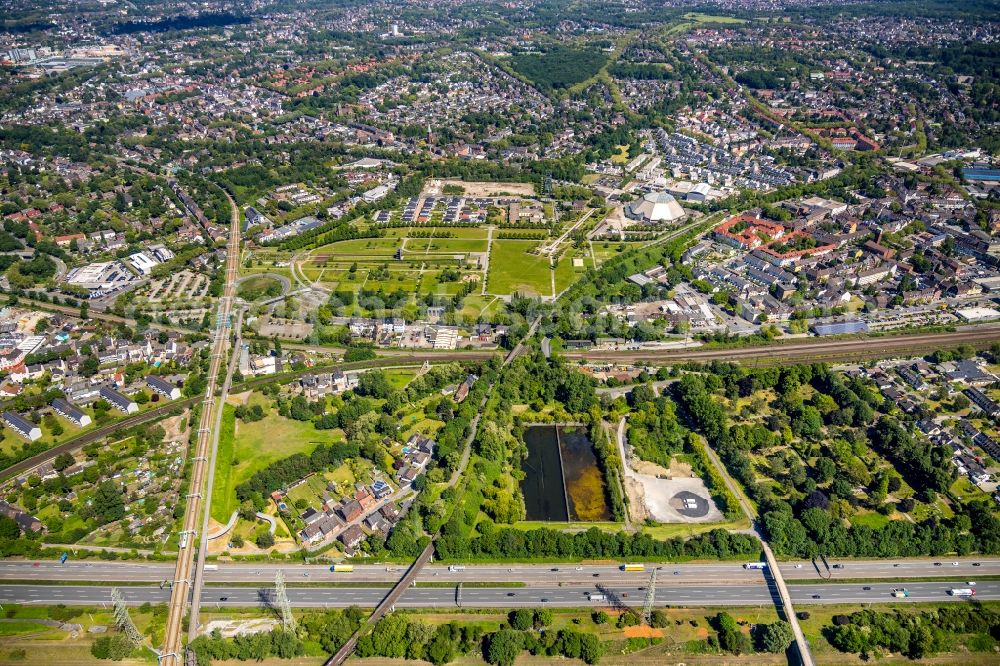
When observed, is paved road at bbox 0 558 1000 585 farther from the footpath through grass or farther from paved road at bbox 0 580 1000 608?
the footpath through grass

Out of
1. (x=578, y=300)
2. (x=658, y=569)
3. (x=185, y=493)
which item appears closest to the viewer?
(x=658, y=569)

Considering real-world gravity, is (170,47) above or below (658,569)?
above

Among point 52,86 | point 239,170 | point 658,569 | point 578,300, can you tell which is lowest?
point 658,569

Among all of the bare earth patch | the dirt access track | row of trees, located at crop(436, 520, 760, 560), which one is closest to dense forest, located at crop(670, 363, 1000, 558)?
row of trees, located at crop(436, 520, 760, 560)

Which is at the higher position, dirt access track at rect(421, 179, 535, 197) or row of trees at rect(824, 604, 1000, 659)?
dirt access track at rect(421, 179, 535, 197)

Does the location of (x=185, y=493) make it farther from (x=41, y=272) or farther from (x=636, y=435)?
(x=41, y=272)

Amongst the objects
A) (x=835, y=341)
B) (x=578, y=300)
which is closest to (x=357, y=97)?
(x=578, y=300)
